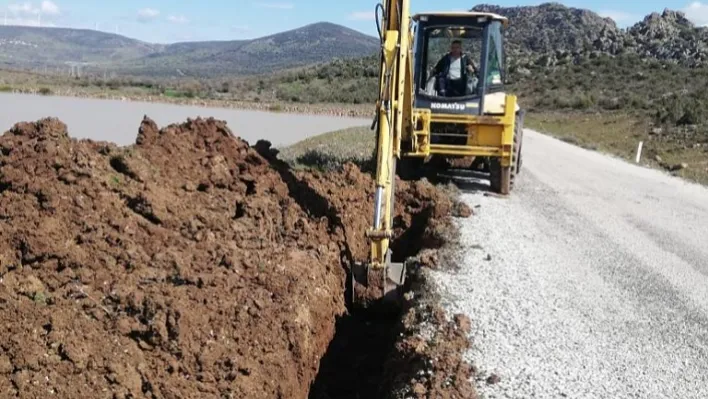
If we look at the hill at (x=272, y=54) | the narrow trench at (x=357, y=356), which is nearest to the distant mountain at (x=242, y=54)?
the hill at (x=272, y=54)

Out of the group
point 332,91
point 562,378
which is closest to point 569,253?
point 562,378

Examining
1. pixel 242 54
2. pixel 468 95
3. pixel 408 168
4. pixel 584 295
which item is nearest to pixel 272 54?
pixel 242 54

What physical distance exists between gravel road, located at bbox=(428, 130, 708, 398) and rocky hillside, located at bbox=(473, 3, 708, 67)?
2191 inches

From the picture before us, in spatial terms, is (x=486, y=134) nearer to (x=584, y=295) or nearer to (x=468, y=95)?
(x=468, y=95)

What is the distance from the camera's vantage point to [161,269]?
268 inches

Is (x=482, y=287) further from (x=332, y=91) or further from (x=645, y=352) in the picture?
(x=332, y=91)

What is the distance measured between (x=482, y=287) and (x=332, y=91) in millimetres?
58227

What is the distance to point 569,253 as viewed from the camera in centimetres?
1005

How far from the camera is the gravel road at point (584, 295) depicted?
617 cm

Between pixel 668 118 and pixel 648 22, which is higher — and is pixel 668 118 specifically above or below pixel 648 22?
below

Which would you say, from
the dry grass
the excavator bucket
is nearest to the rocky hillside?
the dry grass

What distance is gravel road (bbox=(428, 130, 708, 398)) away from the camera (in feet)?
20.2

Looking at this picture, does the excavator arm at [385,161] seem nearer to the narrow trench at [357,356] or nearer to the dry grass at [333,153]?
the narrow trench at [357,356]

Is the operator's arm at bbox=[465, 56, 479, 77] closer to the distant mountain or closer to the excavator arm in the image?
the excavator arm
